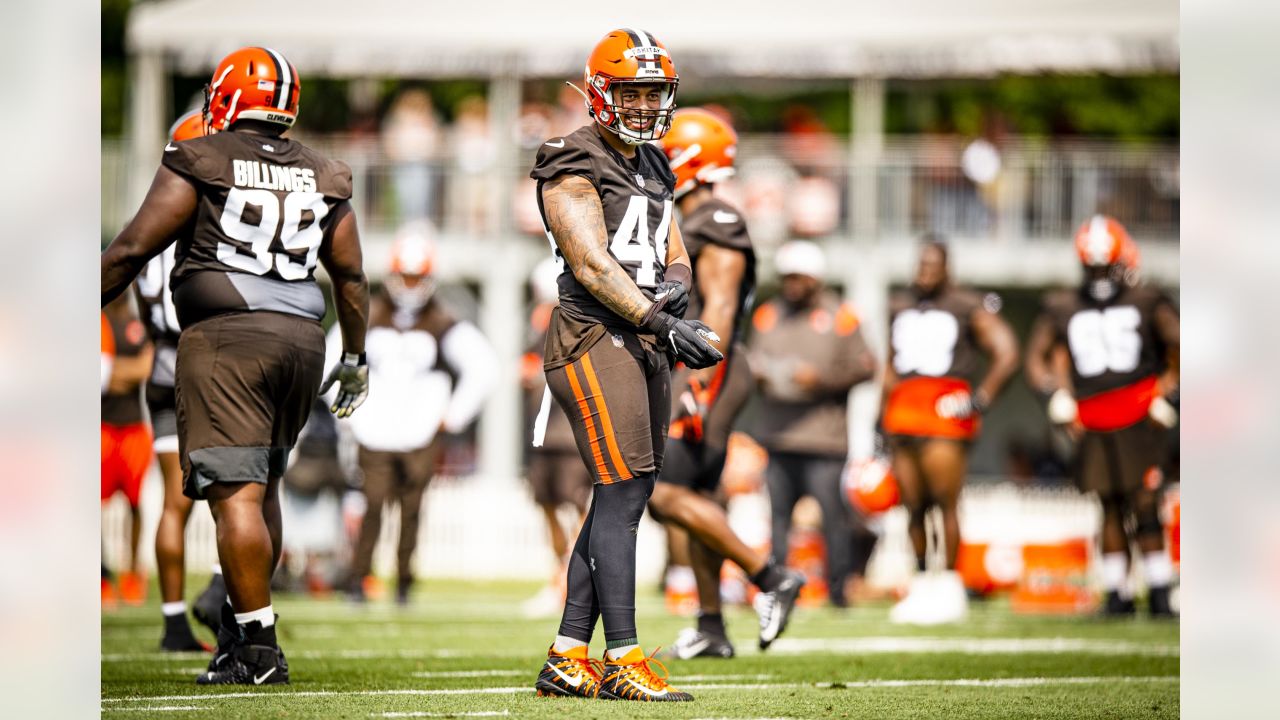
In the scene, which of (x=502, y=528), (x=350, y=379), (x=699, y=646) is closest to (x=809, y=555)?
(x=502, y=528)

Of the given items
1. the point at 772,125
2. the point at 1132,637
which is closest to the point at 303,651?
the point at 1132,637

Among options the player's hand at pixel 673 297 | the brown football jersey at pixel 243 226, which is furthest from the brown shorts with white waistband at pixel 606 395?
the brown football jersey at pixel 243 226

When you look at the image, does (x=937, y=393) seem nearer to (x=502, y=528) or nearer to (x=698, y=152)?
(x=698, y=152)

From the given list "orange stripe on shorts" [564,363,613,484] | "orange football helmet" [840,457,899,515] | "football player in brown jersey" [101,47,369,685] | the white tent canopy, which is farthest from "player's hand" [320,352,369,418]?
the white tent canopy

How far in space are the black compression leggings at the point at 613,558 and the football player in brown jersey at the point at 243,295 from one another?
1118 mm

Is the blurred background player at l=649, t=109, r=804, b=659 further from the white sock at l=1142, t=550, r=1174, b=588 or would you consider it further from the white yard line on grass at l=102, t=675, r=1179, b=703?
the white sock at l=1142, t=550, r=1174, b=588

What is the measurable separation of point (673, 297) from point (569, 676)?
1.29 m

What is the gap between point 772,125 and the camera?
3039cm

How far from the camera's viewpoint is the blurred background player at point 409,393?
1236 cm

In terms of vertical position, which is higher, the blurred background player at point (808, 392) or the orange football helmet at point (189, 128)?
the orange football helmet at point (189, 128)

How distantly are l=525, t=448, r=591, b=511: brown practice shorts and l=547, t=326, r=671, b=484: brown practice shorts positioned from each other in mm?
6909

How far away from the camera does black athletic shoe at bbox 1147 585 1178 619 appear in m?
11.5

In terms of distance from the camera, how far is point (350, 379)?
6766 millimetres

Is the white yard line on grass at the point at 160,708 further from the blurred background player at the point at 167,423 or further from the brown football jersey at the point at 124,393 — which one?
the brown football jersey at the point at 124,393
